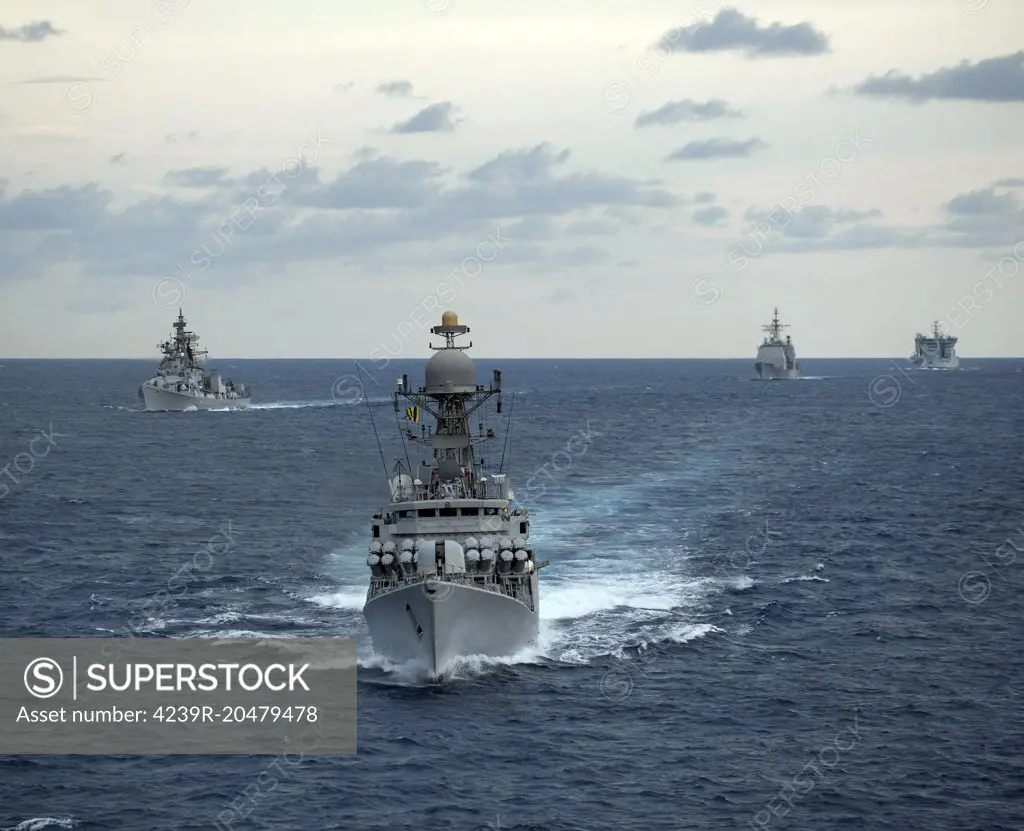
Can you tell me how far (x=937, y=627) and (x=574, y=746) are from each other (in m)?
22.8

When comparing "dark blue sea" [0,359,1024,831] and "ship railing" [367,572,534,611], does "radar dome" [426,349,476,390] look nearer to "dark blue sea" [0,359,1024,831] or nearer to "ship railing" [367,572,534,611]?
"ship railing" [367,572,534,611]

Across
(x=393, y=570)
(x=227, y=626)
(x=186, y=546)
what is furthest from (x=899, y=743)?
(x=186, y=546)

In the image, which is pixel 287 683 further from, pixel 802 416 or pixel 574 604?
pixel 802 416

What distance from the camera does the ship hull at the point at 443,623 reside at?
47153 mm

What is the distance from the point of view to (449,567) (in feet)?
164

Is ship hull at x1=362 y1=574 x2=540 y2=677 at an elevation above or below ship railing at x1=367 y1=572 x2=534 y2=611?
below

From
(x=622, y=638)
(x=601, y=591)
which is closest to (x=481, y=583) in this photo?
(x=622, y=638)

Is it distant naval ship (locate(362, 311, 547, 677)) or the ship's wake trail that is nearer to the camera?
distant naval ship (locate(362, 311, 547, 677))

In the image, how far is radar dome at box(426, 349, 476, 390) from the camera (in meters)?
58.5

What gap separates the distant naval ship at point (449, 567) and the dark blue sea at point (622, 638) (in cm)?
130

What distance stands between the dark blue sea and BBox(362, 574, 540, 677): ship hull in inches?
34.8

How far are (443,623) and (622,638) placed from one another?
10.5 m

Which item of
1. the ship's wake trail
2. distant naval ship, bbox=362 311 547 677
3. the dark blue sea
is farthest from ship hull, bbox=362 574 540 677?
the dark blue sea

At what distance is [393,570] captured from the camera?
51062 mm
